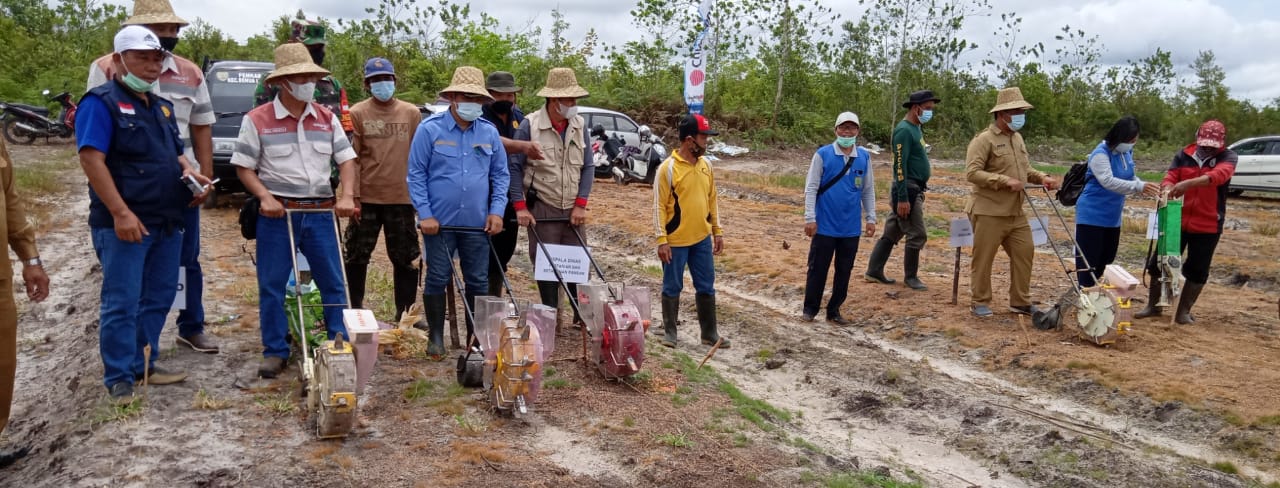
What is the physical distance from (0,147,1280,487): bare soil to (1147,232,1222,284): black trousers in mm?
459

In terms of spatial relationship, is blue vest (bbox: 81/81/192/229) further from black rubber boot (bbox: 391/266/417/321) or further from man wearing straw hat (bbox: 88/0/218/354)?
black rubber boot (bbox: 391/266/417/321)

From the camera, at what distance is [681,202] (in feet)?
22.1

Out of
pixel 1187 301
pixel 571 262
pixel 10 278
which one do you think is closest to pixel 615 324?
pixel 571 262

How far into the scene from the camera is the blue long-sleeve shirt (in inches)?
222

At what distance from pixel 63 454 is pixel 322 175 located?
5.98ft

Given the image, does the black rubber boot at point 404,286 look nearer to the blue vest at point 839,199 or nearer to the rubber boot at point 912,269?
the blue vest at point 839,199

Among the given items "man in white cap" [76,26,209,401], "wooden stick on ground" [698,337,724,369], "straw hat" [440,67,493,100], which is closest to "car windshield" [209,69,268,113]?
"straw hat" [440,67,493,100]

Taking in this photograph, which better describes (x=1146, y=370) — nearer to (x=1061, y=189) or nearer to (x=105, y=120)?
(x=1061, y=189)

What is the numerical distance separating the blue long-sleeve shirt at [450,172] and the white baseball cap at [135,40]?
1570mm

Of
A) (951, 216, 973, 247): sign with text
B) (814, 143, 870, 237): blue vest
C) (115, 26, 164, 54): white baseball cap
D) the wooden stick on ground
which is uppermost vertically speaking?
(115, 26, 164, 54): white baseball cap

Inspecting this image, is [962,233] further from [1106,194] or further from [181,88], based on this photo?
[181,88]

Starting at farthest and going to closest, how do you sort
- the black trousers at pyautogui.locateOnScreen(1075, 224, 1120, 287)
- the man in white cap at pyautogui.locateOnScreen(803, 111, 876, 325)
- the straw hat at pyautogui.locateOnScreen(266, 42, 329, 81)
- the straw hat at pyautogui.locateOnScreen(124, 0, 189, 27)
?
1. the black trousers at pyautogui.locateOnScreen(1075, 224, 1120, 287)
2. the man in white cap at pyautogui.locateOnScreen(803, 111, 876, 325)
3. the straw hat at pyautogui.locateOnScreen(124, 0, 189, 27)
4. the straw hat at pyautogui.locateOnScreen(266, 42, 329, 81)

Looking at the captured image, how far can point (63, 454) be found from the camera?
13.8 feet

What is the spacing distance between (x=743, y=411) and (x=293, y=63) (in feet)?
10.4
